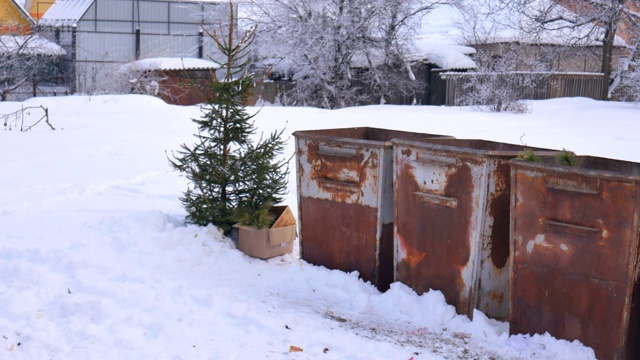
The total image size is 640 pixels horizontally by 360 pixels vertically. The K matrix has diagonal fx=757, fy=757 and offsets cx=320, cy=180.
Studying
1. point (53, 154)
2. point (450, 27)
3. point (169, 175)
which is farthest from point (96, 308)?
point (450, 27)

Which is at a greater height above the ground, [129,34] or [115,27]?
[115,27]

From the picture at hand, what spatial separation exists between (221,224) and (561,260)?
340cm

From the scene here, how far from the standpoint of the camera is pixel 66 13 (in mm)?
36531

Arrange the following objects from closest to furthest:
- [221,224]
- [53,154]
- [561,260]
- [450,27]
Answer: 1. [561,260]
2. [221,224]
3. [53,154]
4. [450,27]

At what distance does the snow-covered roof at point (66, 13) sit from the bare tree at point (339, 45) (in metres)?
12.8

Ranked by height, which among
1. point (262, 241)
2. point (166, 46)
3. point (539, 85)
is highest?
point (166, 46)

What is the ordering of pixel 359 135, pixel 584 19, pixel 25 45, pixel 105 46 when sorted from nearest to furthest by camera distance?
pixel 359 135, pixel 584 19, pixel 25 45, pixel 105 46

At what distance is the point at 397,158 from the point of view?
5664 millimetres

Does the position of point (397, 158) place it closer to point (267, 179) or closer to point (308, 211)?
point (308, 211)

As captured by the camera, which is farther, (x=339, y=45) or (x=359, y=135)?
(x=339, y=45)

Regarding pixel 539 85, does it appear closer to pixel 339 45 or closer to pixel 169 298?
pixel 339 45

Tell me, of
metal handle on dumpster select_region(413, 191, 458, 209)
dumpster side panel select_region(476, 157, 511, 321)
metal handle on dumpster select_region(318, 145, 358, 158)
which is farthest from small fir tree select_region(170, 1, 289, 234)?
dumpster side panel select_region(476, 157, 511, 321)

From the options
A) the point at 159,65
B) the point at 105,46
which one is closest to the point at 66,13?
the point at 105,46

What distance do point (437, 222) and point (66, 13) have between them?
34744 millimetres
